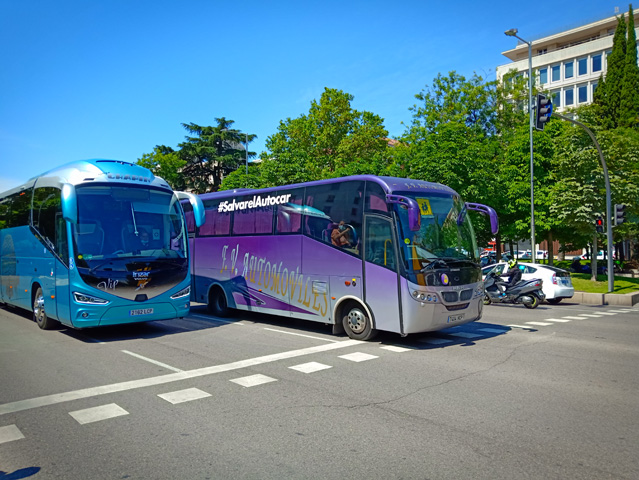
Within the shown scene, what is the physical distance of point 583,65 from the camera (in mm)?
59094

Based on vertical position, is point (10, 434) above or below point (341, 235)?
below

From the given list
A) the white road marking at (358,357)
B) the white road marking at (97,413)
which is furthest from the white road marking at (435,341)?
the white road marking at (97,413)

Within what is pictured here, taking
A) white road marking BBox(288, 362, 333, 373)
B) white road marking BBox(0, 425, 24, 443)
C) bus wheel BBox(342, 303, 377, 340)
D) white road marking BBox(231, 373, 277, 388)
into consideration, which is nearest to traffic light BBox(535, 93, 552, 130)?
bus wheel BBox(342, 303, 377, 340)

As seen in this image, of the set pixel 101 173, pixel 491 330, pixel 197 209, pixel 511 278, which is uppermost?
pixel 101 173

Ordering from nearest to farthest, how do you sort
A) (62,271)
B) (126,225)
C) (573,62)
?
(62,271) → (126,225) → (573,62)

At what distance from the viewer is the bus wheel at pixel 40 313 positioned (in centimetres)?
1132

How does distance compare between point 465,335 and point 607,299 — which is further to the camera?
point 607,299

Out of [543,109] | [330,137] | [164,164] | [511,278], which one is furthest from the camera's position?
[164,164]

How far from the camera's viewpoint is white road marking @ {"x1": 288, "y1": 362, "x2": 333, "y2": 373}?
7.63 m

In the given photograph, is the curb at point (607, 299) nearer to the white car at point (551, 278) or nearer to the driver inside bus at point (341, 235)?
the white car at point (551, 278)

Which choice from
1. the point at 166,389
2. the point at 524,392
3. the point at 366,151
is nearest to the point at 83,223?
the point at 166,389

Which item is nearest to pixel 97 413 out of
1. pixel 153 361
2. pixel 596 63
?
pixel 153 361

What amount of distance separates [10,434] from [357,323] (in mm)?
6236

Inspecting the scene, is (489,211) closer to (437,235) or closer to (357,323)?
(437,235)
